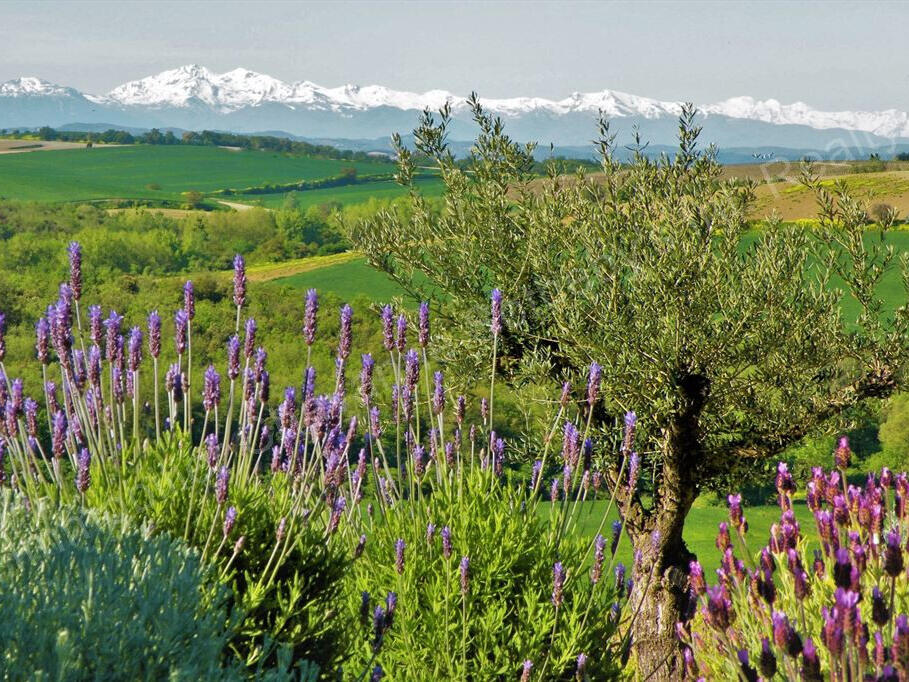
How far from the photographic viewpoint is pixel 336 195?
356ft

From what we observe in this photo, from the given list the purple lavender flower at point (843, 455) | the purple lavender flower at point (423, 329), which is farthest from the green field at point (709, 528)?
the purple lavender flower at point (423, 329)

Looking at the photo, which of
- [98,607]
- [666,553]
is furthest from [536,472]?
[666,553]

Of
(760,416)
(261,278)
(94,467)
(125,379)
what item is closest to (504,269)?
(760,416)

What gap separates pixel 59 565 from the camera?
11.0ft

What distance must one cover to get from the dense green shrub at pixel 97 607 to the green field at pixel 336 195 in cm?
9472

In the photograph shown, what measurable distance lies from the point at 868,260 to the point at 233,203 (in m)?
107

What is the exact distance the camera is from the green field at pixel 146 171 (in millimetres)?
110938

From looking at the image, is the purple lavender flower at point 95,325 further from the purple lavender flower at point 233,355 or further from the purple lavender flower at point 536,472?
the purple lavender flower at point 536,472

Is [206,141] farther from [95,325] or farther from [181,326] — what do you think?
[181,326]

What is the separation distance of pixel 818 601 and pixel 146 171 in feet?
448

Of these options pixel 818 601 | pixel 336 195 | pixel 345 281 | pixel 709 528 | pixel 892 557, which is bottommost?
pixel 709 528

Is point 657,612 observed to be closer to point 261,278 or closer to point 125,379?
point 125,379

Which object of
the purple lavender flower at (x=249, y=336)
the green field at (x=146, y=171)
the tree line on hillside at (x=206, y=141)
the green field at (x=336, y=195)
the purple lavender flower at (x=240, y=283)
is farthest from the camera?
the tree line on hillside at (x=206, y=141)

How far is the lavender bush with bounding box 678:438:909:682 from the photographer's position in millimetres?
3230
